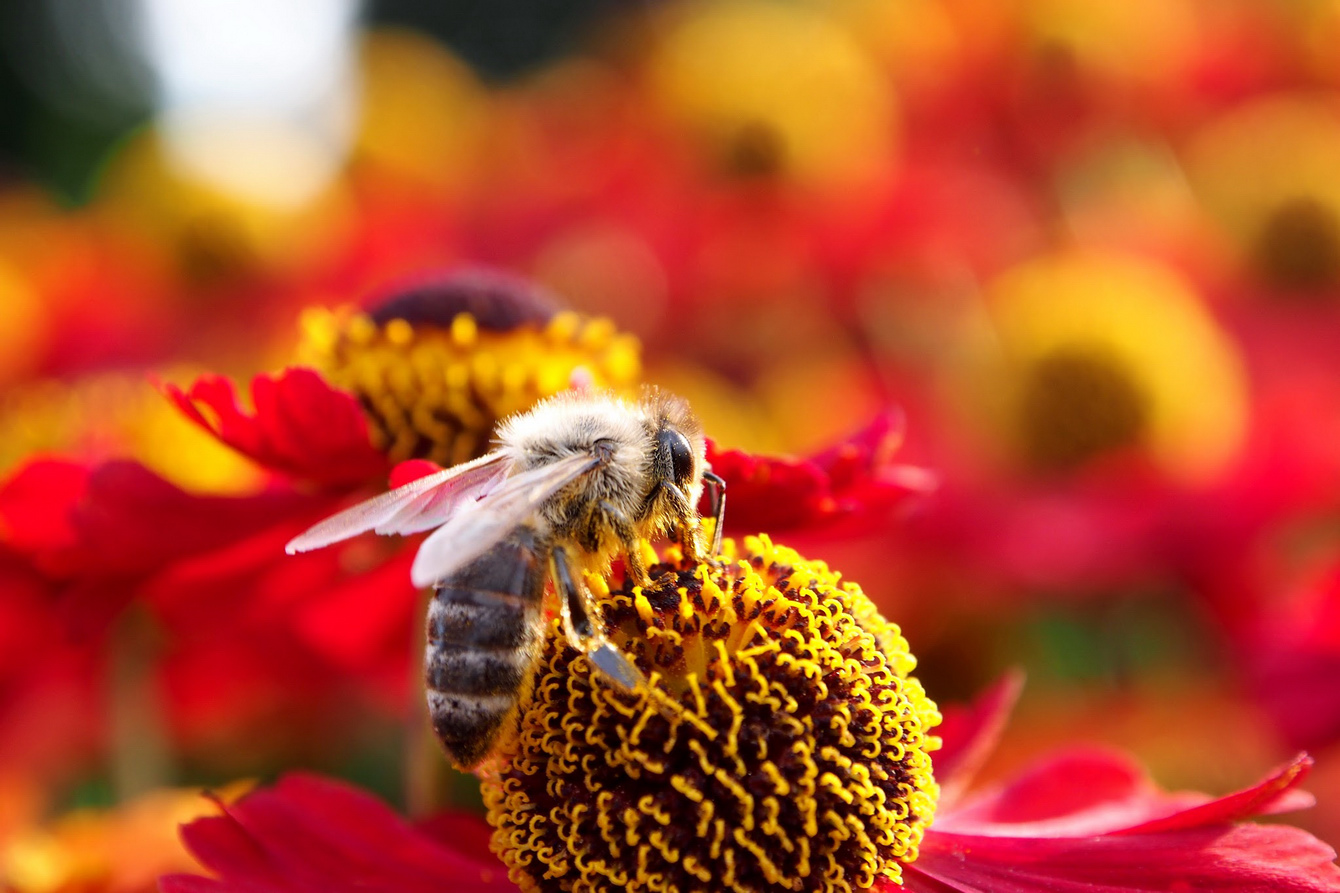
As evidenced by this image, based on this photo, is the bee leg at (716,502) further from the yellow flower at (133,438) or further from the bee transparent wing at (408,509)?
the yellow flower at (133,438)

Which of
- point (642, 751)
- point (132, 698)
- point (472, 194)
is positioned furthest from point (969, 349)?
point (642, 751)

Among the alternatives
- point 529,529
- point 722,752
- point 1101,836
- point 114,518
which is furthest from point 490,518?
point 1101,836

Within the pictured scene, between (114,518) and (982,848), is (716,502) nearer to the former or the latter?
(982,848)

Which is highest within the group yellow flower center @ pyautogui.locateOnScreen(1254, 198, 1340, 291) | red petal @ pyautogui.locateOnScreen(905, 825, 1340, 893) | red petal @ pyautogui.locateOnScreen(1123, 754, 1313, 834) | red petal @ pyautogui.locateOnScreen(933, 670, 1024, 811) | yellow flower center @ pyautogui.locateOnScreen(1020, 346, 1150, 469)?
yellow flower center @ pyautogui.locateOnScreen(1254, 198, 1340, 291)

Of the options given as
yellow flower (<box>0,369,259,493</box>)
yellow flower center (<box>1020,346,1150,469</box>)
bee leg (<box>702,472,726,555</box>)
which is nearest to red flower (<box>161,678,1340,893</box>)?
bee leg (<box>702,472,726,555</box>)

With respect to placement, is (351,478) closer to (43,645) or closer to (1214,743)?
(43,645)

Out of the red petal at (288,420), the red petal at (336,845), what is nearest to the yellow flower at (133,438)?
the red petal at (288,420)

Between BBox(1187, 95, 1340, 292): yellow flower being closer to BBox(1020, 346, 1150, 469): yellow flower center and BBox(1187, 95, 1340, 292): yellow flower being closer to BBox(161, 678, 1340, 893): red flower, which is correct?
BBox(1020, 346, 1150, 469): yellow flower center
